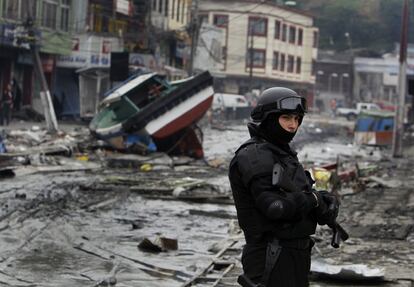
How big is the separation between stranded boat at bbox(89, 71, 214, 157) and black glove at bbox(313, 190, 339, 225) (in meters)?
20.9

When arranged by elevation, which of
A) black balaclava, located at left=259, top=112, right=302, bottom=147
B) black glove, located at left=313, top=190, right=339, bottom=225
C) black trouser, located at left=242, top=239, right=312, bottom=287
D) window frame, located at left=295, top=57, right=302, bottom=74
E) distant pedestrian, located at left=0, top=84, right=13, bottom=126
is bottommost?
distant pedestrian, located at left=0, top=84, right=13, bottom=126

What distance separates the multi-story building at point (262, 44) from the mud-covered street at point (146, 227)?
189 ft

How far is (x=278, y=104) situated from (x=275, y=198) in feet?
1.74

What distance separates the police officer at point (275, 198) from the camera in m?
4.23

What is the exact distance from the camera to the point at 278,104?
4.37m

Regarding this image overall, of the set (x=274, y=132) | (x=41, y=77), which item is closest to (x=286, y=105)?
(x=274, y=132)

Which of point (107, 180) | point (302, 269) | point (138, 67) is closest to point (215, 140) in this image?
point (138, 67)

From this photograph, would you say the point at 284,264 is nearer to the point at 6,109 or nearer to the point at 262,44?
the point at 6,109

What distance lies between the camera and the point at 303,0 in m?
95.7

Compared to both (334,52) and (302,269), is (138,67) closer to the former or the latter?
(302,269)

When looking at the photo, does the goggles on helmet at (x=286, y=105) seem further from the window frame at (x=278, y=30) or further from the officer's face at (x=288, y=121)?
the window frame at (x=278, y=30)

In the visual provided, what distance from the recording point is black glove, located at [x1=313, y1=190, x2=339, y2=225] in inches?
172

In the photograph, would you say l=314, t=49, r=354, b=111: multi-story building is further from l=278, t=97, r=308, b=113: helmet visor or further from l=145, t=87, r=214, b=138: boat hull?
l=278, t=97, r=308, b=113: helmet visor

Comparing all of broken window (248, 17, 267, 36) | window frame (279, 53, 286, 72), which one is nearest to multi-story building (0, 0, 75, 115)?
broken window (248, 17, 267, 36)
